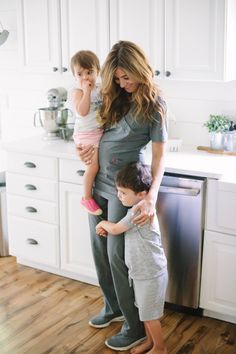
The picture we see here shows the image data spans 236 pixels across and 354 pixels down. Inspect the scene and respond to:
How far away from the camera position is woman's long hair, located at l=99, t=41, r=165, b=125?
2.48 metres

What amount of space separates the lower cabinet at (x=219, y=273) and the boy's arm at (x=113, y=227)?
0.57 meters

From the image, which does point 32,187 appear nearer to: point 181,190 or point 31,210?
point 31,210

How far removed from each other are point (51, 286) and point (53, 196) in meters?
0.55

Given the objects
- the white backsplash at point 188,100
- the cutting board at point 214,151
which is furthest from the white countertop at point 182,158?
the white backsplash at point 188,100

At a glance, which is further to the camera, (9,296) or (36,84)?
(36,84)

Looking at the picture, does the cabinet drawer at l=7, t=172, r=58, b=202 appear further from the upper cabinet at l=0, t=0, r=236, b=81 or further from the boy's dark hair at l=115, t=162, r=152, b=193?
the boy's dark hair at l=115, t=162, r=152, b=193

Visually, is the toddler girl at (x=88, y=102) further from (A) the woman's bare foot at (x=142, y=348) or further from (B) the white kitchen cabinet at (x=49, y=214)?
(A) the woman's bare foot at (x=142, y=348)

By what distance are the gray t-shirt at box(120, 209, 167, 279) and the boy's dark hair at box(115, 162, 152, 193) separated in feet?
0.39

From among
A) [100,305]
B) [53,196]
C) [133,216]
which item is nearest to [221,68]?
[133,216]

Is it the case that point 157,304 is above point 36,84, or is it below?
below

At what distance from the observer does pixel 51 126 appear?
3590 millimetres

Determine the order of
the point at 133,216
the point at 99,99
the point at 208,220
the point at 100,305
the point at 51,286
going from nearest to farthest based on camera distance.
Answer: the point at 133,216, the point at 99,99, the point at 208,220, the point at 100,305, the point at 51,286

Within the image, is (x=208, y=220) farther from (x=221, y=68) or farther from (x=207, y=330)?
(x=221, y=68)

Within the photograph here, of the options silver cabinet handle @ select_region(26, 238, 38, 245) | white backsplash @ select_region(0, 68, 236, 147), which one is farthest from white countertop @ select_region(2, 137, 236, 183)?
silver cabinet handle @ select_region(26, 238, 38, 245)
